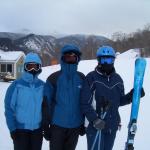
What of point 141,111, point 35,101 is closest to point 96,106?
point 35,101

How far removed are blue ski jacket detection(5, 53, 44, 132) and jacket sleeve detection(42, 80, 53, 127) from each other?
9cm

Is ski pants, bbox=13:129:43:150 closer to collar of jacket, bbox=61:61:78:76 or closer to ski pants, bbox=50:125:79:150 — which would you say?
ski pants, bbox=50:125:79:150

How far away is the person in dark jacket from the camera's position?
4188 mm

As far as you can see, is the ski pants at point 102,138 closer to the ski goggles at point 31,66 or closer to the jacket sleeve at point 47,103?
the jacket sleeve at point 47,103

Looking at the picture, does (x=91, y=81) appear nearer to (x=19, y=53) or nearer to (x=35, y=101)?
(x=35, y=101)

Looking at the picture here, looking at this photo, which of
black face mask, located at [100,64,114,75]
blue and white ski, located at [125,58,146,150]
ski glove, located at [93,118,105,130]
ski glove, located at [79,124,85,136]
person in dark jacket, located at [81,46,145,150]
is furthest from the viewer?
ski glove, located at [79,124,85,136]

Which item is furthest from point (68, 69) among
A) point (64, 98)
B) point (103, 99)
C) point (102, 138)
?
point (102, 138)

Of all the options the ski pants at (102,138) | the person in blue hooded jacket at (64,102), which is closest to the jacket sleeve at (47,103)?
the person in blue hooded jacket at (64,102)

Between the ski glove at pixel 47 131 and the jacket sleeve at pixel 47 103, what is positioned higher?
the jacket sleeve at pixel 47 103

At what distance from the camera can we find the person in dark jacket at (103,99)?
4.19m

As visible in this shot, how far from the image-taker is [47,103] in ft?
14.6

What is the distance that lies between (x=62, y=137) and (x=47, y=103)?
1.49 ft

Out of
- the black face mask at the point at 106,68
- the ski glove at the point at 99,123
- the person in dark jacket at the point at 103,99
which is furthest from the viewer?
the black face mask at the point at 106,68

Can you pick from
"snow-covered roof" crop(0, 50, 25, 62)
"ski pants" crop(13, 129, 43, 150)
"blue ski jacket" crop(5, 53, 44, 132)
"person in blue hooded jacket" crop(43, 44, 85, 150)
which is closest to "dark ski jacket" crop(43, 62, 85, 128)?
"person in blue hooded jacket" crop(43, 44, 85, 150)
